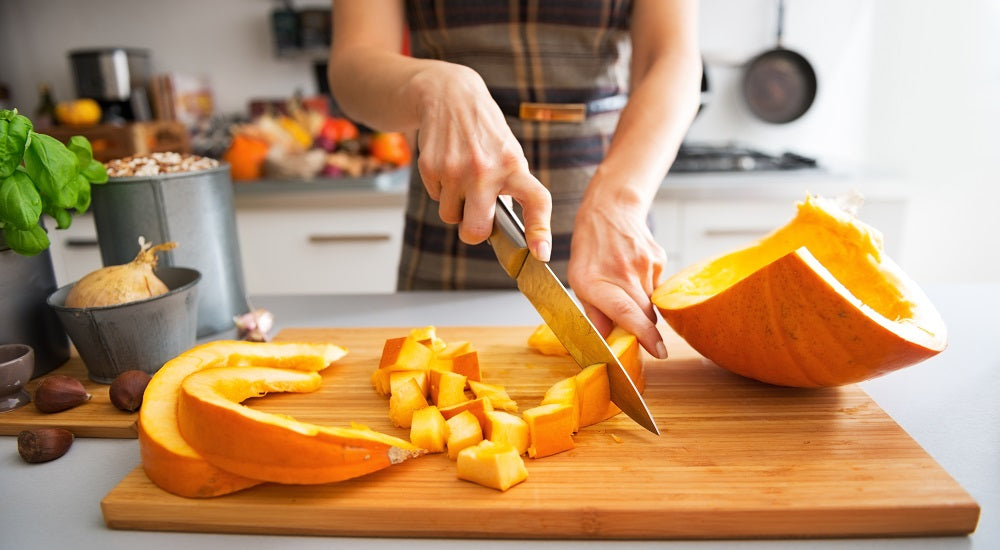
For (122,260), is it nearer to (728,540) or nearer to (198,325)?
(198,325)

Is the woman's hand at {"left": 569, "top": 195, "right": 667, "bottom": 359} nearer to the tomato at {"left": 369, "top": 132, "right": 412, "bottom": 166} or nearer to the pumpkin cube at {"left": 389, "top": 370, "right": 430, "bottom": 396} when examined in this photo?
the pumpkin cube at {"left": 389, "top": 370, "right": 430, "bottom": 396}

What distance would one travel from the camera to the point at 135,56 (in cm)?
282

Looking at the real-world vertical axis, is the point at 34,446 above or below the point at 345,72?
below

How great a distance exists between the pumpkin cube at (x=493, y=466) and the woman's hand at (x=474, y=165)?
0.28 metres

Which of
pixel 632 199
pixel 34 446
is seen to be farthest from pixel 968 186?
pixel 34 446

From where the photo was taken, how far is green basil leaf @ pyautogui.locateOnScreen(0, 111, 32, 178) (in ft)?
2.80

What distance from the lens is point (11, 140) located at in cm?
86

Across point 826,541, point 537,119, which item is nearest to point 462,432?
point 826,541

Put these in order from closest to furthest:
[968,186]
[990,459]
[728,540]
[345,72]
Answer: [728,540] → [990,459] → [345,72] → [968,186]

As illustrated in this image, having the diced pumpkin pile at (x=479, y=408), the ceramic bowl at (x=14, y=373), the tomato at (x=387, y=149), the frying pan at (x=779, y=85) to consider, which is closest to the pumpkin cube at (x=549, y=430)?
the diced pumpkin pile at (x=479, y=408)

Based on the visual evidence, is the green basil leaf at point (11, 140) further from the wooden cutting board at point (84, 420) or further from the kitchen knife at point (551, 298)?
the kitchen knife at point (551, 298)

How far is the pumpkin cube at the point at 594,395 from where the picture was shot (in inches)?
31.7

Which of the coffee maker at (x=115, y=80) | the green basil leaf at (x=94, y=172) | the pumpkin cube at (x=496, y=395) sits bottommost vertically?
the pumpkin cube at (x=496, y=395)

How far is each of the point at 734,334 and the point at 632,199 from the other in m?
0.33
